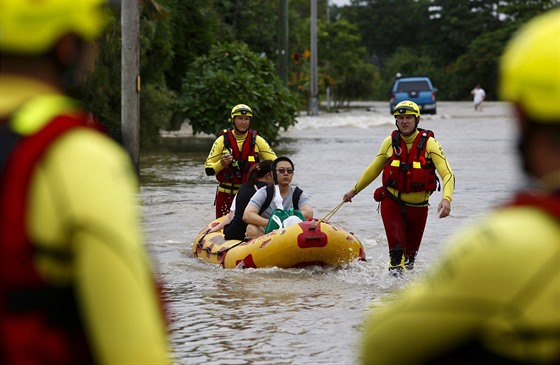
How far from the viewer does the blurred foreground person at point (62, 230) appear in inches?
94.8

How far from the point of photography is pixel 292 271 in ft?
42.8

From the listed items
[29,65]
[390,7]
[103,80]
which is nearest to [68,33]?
[29,65]

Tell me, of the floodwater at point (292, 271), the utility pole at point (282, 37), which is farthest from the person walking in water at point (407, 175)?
the utility pole at point (282, 37)

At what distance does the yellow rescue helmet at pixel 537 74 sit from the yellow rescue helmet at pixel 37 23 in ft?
2.77

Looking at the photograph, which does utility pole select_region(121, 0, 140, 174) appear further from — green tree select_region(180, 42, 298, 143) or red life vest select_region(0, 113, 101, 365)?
red life vest select_region(0, 113, 101, 365)

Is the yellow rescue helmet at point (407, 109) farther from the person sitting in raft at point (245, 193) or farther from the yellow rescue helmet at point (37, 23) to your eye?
the yellow rescue helmet at point (37, 23)

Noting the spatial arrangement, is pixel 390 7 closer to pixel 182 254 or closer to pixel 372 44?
pixel 372 44

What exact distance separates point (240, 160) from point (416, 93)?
41447mm

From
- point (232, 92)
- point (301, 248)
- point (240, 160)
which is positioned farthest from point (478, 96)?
point (301, 248)

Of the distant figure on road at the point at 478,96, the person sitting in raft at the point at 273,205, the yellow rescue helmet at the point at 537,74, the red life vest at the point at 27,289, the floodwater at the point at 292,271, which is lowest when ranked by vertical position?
the distant figure on road at the point at 478,96

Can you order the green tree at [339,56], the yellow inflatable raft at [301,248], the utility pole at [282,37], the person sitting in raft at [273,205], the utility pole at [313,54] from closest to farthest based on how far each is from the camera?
the yellow inflatable raft at [301,248]
the person sitting in raft at [273,205]
the utility pole at [282,37]
the utility pole at [313,54]
the green tree at [339,56]

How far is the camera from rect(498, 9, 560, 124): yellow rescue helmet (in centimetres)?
252

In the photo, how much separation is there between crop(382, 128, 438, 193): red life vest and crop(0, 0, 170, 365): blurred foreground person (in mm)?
9152

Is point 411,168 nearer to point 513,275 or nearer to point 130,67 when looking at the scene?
point 513,275
